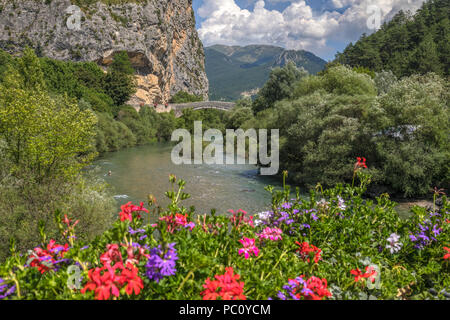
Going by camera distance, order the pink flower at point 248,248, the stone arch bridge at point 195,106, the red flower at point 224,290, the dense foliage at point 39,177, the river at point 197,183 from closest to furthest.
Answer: the red flower at point 224,290
the pink flower at point 248,248
the dense foliage at point 39,177
the river at point 197,183
the stone arch bridge at point 195,106

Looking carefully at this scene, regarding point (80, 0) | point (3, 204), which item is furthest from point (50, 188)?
point (80, 0)

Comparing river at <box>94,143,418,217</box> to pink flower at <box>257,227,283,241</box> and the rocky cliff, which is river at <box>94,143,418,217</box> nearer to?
pink flower at <box>257,227,283,241</box>

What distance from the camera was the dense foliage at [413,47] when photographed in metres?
39.8

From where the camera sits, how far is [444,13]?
49531 millimetres

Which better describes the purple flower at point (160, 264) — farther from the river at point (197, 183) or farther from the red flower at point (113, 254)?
the river at point (197, 183)

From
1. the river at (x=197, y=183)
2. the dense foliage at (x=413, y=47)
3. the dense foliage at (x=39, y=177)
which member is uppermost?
the dense foliage at (x=413, y=47)

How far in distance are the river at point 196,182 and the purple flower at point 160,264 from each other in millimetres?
11849

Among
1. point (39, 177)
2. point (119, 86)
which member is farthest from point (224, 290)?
point (119, 86)

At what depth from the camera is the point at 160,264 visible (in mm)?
1843

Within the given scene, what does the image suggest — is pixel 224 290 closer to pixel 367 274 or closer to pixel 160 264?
pixel 160 264

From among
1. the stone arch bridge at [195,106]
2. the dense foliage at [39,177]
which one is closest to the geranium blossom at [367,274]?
the dense foliage at [39,177]

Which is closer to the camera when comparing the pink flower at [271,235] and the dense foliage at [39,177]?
the pink flower at [271,235]

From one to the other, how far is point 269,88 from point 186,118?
24760mm

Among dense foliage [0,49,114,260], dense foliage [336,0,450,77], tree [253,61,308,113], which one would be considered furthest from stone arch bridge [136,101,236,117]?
dense foliage [0,49,114,260]
